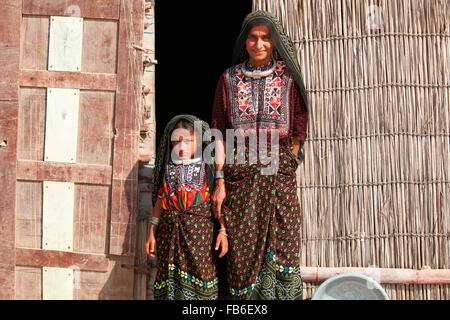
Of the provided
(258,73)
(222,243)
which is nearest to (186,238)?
(222,243)

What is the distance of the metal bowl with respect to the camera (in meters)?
3.18

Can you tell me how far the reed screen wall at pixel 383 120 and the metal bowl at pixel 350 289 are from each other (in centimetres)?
18

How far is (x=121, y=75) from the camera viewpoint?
11.4ft

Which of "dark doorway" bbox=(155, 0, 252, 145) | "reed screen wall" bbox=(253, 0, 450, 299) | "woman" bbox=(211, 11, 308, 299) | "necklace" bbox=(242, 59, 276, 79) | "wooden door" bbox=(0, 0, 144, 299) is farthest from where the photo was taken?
"dark doorway" bbox=(155, 0, 252, 145)

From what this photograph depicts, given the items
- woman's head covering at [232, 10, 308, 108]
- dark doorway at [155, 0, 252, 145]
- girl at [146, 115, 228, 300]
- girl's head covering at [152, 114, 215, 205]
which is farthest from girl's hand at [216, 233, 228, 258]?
dark doorway at [155, 0, 252, 145]

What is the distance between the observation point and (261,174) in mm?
3012

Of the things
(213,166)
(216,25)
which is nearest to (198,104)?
(216,25)

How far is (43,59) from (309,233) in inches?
92.5

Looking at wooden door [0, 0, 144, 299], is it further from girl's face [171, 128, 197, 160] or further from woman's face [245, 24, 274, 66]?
woman's face [245, 24, 274, 66]

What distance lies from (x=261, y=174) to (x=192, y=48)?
2720 mm

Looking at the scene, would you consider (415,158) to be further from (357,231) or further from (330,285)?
(330,285)

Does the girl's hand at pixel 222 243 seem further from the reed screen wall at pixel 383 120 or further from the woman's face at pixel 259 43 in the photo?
the woman's face at pixel 259 43

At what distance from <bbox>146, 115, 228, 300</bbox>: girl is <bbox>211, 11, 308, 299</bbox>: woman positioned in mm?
116

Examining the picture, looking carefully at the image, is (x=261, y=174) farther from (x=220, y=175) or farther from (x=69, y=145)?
(x=69, y=145)
